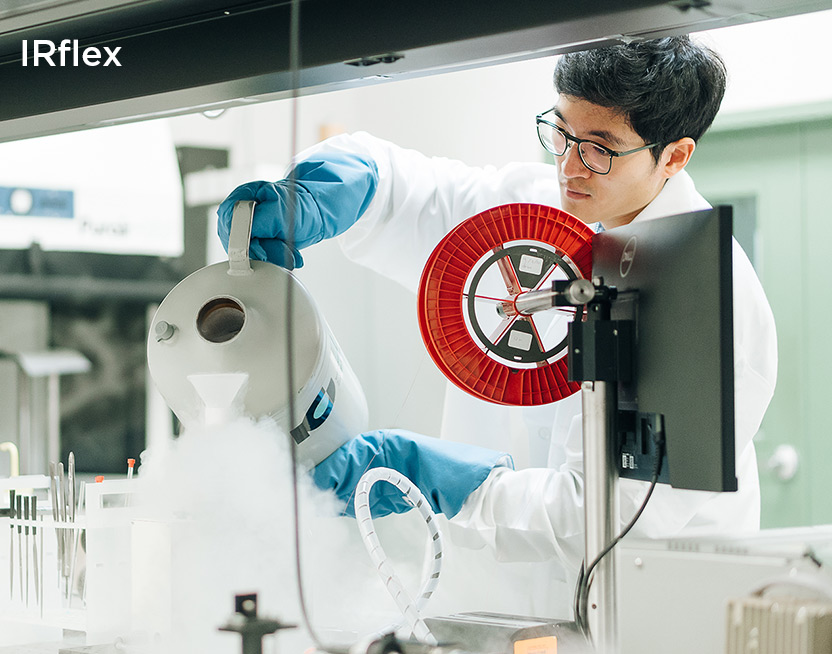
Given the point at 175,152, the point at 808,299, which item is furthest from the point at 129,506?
the point at 175,152

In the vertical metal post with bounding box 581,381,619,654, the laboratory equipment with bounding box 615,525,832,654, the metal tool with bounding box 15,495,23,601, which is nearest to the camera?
the laboratory equipment with bounding box 615,525,832,654

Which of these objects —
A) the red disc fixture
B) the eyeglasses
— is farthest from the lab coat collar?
the red disc fixture

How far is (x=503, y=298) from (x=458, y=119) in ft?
6.24

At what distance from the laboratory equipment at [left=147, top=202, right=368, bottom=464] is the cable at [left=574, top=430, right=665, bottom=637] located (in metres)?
0.37

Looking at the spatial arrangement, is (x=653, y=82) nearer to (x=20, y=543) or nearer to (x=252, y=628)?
(x=252, y=628)

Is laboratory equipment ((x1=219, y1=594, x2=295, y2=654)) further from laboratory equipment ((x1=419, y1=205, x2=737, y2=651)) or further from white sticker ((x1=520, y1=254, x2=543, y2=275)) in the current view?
white sticker ((x1=520, y1=254, x2=543, y2=275))

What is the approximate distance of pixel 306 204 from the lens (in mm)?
1307

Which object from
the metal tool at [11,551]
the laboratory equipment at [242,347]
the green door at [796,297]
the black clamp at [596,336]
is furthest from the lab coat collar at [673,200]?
the green door at [796,297]

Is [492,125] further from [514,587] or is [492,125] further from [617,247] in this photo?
[617,247]

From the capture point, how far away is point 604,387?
951mm

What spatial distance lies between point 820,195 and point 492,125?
3.40 feet

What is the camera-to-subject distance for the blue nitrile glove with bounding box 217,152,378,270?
1.12 m

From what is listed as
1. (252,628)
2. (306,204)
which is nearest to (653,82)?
(306,204)

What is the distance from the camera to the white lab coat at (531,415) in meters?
1.29
